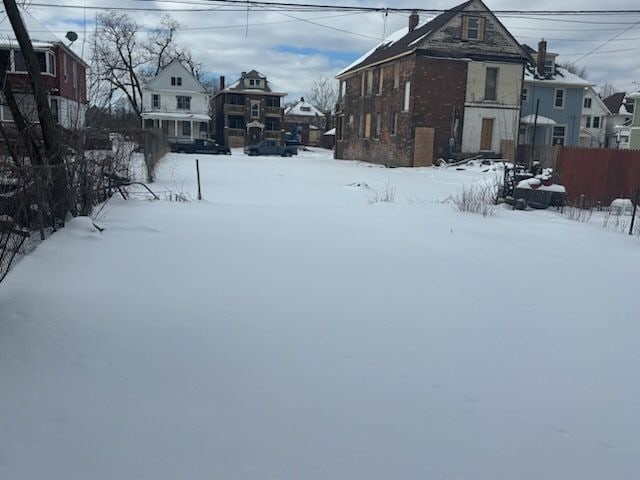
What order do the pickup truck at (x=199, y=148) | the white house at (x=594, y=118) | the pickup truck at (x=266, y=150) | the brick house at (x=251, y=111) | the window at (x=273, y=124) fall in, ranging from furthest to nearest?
the window at (x=273, y=124), the brick house at (x=251, y=111), the white house at (x=594, y=118), the pickup truck at (x=266, y=150), the pickup truck at (x=199, y=148)

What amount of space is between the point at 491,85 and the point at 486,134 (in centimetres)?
299

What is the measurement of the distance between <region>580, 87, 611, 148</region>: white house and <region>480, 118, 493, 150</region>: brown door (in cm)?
2821

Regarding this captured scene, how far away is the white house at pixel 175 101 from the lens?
59.1 meters

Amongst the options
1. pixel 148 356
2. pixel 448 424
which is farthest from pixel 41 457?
pixel 448 424

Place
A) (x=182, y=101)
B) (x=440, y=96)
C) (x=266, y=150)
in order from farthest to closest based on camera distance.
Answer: (x=182, y=101) → (x=266, y=150) → (x=440, y=96)

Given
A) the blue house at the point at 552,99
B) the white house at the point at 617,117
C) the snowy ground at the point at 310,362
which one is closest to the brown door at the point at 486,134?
the blue house at the point at 552,99

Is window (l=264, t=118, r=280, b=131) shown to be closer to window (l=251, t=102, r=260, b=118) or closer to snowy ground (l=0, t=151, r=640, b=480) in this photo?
window (l=251, t=102, r=260, b=118)

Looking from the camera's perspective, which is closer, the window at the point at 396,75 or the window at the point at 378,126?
the window at the point at 396,75

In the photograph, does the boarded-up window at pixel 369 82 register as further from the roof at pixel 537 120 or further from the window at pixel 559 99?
the window at pixel 559 99

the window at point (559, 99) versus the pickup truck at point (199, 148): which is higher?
the window at point (559, 99)

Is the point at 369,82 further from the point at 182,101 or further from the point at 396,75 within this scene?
the point at 182,101

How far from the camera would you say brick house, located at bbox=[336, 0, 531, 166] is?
118 feet

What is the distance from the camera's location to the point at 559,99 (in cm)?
4425

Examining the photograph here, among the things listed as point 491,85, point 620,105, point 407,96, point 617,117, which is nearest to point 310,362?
point 407,96
